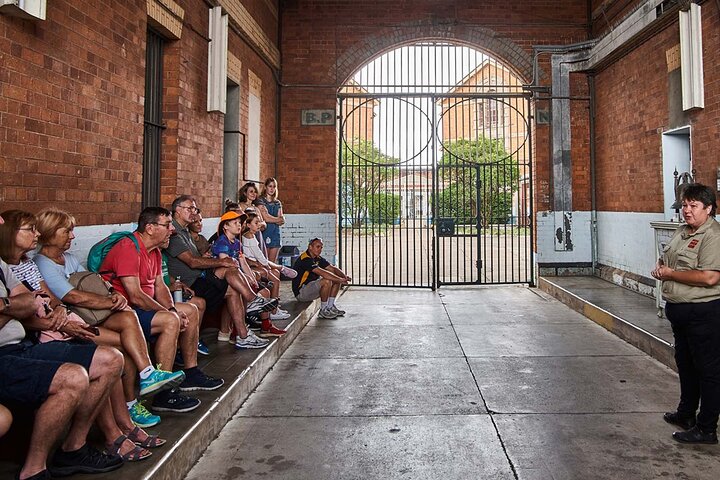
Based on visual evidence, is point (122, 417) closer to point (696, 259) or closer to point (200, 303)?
point (200, 303)

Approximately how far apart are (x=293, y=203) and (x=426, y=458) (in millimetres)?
8001

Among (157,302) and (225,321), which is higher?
(157,302)

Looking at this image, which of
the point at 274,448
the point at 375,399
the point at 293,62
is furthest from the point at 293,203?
the point at 274,448

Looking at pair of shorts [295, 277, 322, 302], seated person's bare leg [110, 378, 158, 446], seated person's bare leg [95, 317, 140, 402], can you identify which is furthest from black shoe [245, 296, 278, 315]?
seated person's bare leg [110, 378, 158, 446]

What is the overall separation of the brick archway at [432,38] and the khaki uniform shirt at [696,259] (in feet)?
26.0

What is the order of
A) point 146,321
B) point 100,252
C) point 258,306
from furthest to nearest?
point 258,306
point 100,252
point 146,321

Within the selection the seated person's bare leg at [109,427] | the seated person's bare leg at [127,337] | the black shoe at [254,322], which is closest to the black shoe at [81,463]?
the seated person's bare leg at [109,427]

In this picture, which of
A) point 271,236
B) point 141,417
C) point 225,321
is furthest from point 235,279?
point 271,236

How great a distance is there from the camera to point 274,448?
338 cm

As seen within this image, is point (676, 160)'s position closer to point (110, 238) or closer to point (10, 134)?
point (110, 238)

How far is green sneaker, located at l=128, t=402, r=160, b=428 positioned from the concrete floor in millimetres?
381

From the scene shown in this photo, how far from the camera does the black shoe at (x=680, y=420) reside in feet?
11.8

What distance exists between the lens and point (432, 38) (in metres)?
10.9

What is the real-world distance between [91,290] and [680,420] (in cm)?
390
